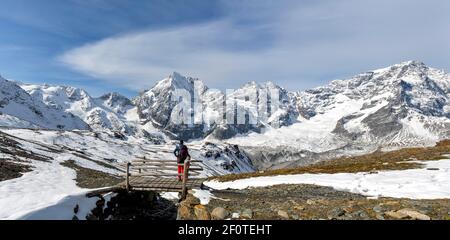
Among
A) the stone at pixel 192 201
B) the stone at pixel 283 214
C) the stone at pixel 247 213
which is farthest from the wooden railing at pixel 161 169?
the stone at pixel 283 214

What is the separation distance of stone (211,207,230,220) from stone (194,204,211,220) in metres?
0.32

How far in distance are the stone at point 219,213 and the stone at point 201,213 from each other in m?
0.32

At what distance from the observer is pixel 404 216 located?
19.5 meters

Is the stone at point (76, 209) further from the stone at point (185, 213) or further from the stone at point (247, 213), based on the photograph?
the stone at point (247, 213)

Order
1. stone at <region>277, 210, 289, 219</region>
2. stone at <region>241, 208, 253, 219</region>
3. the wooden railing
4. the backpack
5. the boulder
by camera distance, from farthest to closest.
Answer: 1. the backpack
2. the wooden railing
3. stone at <region>241, 208, 253, 219</region>
4. stone at <region>277, 210, 289, 219</region>
5. the boulder

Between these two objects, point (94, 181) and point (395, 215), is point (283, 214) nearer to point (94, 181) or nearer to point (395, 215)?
point (395, 215)

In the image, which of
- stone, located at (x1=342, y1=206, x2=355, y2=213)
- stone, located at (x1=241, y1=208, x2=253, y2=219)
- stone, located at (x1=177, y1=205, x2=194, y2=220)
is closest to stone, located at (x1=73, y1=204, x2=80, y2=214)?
stone, located at (x1=177, y1=205, x2=194, y2=220)

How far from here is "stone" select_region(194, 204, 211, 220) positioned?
23.5 m

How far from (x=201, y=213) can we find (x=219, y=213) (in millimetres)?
1402

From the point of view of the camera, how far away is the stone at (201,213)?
23.5 metres

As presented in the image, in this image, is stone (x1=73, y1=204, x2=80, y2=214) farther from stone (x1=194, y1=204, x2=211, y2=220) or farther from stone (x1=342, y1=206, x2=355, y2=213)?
stone (x1=342, y1=206, x2=355, y2=213)
